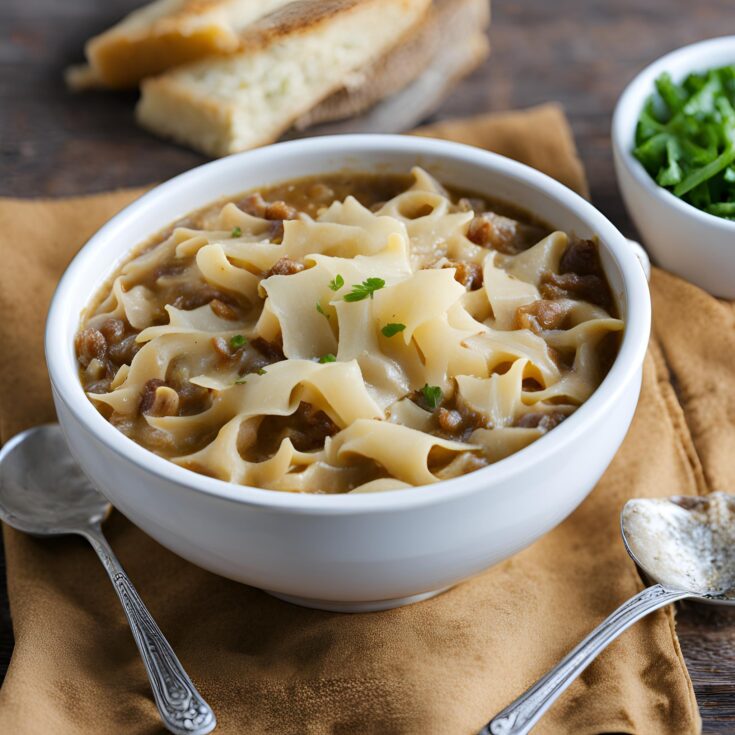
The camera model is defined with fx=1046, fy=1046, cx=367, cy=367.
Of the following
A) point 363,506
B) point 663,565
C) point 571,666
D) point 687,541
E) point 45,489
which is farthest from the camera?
point 45,489

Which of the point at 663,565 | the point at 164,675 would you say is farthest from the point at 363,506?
the point at 663,565

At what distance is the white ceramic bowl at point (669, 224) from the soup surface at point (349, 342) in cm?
114

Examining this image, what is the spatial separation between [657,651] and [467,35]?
4.76m

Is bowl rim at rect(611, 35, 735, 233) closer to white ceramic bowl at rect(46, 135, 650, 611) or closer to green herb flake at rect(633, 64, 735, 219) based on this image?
green herb flake at rect(633, 64, 735, 219)

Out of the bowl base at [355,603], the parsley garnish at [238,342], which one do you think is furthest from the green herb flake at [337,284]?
the bowl base at [355,603]

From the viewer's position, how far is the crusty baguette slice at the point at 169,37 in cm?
657

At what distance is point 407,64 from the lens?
689 centimetres

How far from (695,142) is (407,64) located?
2.09 meters

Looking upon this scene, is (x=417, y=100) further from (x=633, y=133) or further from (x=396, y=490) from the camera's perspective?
(x=396, y=490)

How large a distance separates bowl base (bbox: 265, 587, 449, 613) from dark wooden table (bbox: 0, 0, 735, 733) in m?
2.99

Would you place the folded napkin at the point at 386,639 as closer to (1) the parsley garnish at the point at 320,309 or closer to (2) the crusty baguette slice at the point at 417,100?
(1) the parsley garnish at the point at 320,309

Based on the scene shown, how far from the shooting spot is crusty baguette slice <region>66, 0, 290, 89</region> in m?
6.57

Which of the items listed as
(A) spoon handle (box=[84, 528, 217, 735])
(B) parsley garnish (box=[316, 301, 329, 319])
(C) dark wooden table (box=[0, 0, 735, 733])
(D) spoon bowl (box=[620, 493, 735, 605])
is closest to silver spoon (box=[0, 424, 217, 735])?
(A) spoon handle (box=[84, 528, 217, 735])

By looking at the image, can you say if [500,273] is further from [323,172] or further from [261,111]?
[261,111]
